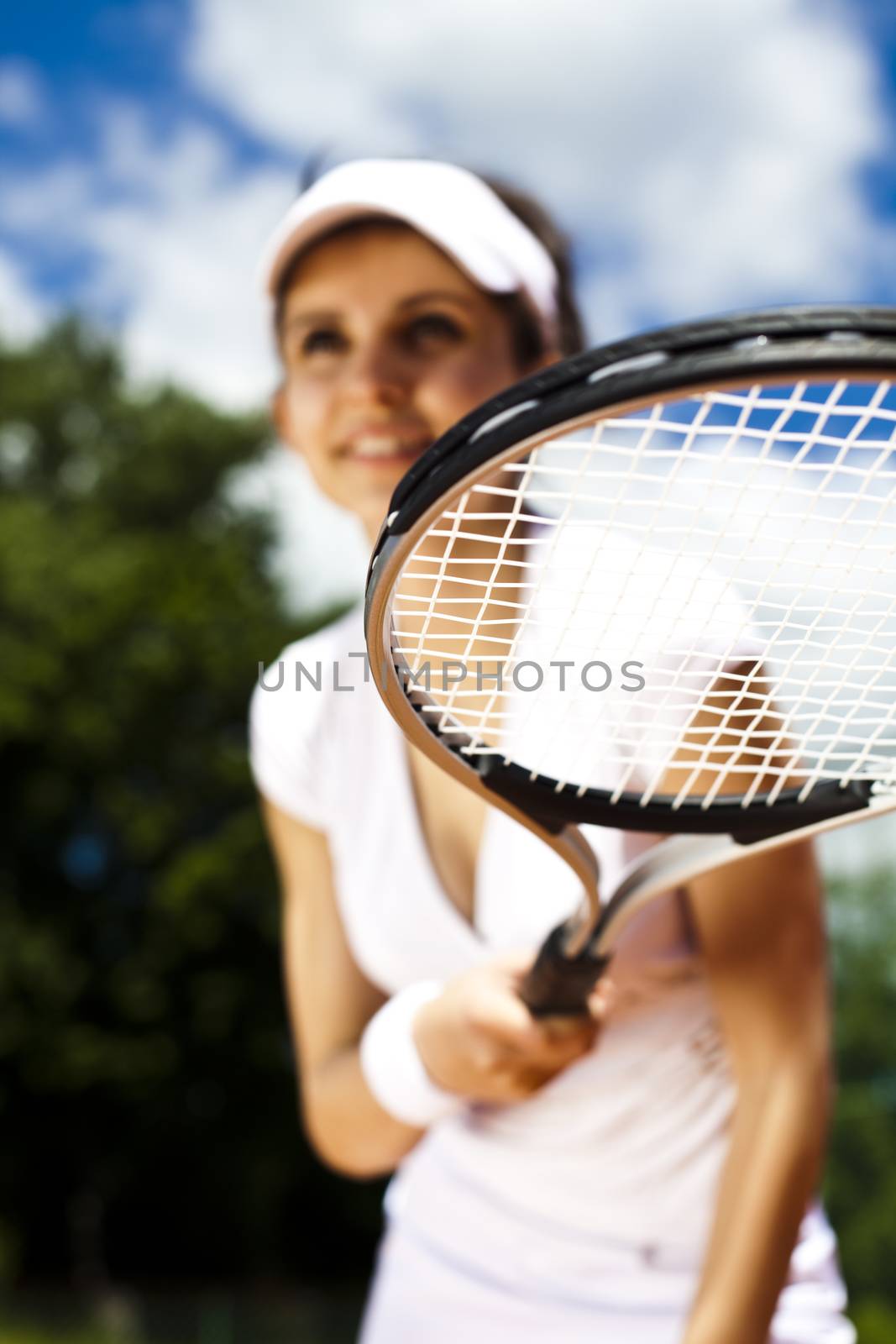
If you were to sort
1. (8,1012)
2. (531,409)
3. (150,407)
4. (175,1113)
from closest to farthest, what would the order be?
(531,409) → (8,1012) → (175,1113) → (150,407)

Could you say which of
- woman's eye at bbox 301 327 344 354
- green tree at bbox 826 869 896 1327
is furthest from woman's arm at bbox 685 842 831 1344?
green tree at bbox 826 869 896 1327

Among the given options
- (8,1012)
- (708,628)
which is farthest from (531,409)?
(8,1012)

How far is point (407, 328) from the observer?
36.9 inches

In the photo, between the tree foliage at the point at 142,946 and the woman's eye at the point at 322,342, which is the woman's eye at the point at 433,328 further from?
the tree foliage at the point at 142,946

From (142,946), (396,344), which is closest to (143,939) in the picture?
(142,946)

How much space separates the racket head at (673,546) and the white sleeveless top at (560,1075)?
108mm

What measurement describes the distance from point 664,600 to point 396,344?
1.08ft

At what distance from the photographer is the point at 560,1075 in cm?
92

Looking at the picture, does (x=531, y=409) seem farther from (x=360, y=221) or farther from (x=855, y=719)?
(x=360, y=221)

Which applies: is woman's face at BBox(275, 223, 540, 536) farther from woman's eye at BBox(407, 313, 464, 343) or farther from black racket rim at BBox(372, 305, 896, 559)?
black racket rim at BBox(372, 305, 896, 559)

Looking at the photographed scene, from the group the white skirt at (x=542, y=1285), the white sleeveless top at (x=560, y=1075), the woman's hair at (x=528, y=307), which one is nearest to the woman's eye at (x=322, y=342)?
the woman's hair at (x=528, y=307)

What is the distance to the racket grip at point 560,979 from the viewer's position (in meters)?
0.79

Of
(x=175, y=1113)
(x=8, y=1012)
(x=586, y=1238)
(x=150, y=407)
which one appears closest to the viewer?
(x=586, y=1238)

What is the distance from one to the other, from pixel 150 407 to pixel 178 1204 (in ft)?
23.2
